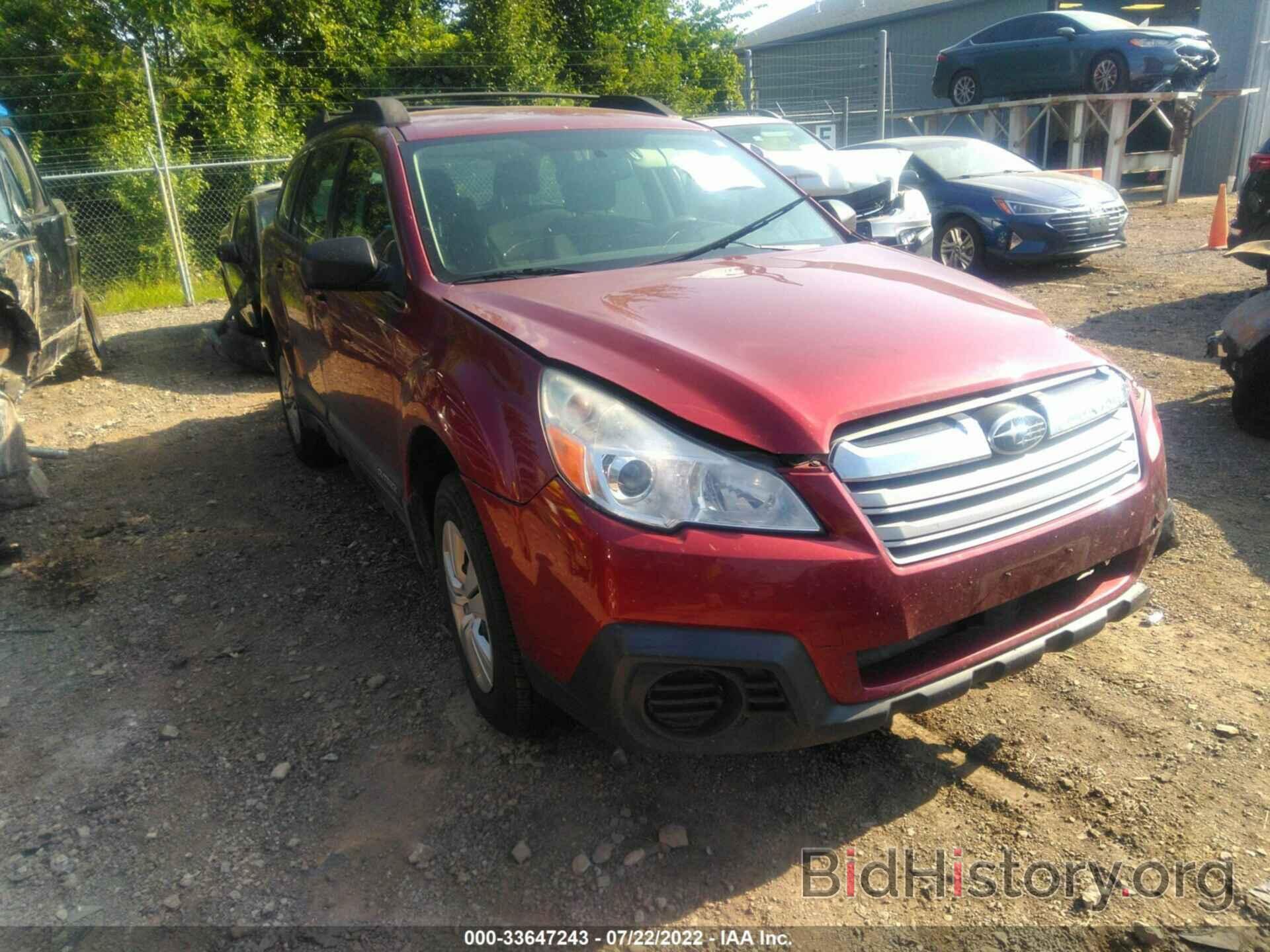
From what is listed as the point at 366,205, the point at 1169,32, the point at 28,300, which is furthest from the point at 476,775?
the point at 1169,32

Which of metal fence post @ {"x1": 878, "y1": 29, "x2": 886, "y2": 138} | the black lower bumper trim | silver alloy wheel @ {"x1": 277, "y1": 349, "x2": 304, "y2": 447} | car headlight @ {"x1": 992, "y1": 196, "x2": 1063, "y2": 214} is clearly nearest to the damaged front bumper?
car headlight @ {"x1": 992, "y1": 196, "x2": 1063, "y2": 214}

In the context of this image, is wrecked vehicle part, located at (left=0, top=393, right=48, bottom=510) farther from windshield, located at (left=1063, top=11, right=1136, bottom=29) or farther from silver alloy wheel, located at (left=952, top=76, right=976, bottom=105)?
silver alloy wheel, located at (left=952, top=76, right=976, bottom=105)

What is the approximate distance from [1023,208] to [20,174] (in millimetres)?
8883

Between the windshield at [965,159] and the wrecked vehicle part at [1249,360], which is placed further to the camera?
the windshield at [965,159]

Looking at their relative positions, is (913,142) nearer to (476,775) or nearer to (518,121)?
(518,121)

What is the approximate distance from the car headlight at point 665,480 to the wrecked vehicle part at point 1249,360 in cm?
410

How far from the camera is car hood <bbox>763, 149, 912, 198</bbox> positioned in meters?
7.24

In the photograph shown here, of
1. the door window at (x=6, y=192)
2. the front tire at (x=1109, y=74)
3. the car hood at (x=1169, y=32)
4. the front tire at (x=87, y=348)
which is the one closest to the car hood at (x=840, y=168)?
the door window at (x=6, y=192)

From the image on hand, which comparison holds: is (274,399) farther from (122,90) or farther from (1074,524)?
(122,90)

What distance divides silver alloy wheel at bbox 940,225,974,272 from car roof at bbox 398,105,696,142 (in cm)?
714

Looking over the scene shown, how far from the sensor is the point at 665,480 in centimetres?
223

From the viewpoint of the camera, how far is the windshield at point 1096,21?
1558cm

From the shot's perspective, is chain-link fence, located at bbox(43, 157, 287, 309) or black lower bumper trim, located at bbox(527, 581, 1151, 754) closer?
black lower bumper trim, located at bbox(527, 581, 1151, 754)

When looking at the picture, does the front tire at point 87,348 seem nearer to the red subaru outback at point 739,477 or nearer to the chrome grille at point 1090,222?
the red subaru outback at point 739,477
